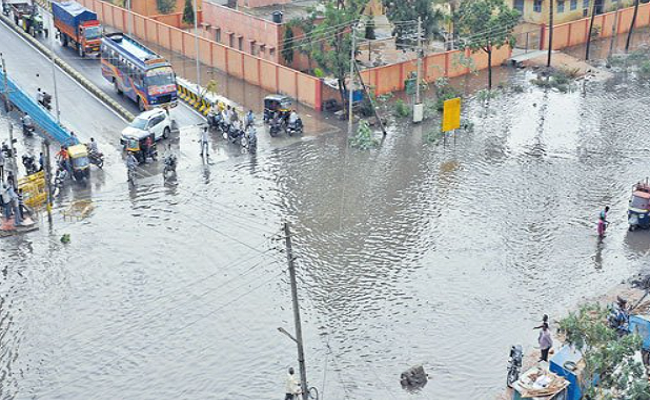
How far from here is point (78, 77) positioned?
5256cm

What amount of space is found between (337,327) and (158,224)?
33.0 ft

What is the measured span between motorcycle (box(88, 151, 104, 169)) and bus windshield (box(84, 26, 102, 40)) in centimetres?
1818

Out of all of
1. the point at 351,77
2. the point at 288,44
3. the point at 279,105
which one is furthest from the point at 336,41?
the point at 288,44

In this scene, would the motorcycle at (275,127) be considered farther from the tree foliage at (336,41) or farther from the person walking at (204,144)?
the tree foliage at (336,41)

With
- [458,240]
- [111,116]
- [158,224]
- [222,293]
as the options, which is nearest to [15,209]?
[158,224]

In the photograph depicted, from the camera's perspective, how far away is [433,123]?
46.2 metres

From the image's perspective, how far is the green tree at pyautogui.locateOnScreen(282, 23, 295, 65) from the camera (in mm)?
52847

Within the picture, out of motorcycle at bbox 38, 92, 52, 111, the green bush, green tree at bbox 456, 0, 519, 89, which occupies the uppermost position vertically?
green tree at bbox 456, 0, 519, 89

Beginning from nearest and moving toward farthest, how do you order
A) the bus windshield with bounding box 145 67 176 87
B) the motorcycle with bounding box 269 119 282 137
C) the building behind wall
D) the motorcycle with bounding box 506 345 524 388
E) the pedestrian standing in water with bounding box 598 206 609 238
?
1. the motorcycle with bounding box 506 345 524 388
2. the pedestrian standing in water with bounding box 598 206 609 238
3. the motorcycle with bounding box 269 119 282 137
4. the bus windshield with bounding box 145 67 176 87
5. the building behind wall

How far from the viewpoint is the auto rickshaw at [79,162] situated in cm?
3819

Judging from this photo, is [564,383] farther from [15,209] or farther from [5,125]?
[5,125]

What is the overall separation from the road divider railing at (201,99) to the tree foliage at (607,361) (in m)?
26.7

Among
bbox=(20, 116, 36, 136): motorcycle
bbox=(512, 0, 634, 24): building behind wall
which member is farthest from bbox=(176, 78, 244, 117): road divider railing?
bbox=(512, 0, 634, 24): building behind wall

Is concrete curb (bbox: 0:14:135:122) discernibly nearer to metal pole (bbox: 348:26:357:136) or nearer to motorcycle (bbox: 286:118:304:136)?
motorcycle (bbox: 286:118:304:136)
